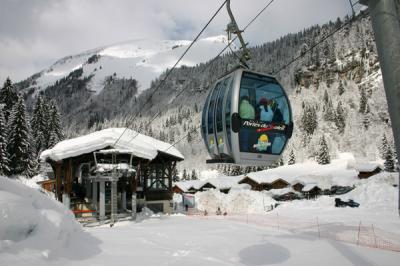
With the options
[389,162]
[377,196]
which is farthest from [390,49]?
[389,162]

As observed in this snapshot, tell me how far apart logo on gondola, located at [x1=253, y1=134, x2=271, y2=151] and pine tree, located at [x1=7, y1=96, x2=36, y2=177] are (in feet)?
140

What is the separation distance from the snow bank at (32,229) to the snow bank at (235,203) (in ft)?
93.4

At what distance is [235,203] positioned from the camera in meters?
37.7

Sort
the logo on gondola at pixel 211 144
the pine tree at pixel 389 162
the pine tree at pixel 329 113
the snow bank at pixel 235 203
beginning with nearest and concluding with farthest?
the logo on gondola at pixel 211 144 → the snow bank at pixel 235 203 → the pine tree at pixel 389 162 → the pine tree at pixel 329 113

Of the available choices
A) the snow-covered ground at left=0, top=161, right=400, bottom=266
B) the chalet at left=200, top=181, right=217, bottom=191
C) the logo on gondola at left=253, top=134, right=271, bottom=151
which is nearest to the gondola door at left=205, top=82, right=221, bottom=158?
the logo on gondola at left=253, top=134, right=271, bottom=151

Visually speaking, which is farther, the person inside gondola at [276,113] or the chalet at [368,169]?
the chalet at [368,169]

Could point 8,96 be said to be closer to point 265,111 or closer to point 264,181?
point 264,181

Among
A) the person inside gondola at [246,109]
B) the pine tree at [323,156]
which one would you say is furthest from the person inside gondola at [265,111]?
the pine tree at [323,156]

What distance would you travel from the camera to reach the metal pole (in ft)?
10.8

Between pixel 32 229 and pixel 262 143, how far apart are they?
542 cm

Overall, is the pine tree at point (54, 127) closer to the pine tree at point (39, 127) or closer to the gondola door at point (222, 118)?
the pine tree at point (39, 127)

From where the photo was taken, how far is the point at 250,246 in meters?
12.6

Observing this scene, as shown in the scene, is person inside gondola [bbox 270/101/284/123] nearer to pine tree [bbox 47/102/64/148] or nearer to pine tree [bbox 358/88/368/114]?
pine tree [bbox 47/102/64/148]

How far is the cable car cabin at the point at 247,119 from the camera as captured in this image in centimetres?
785
